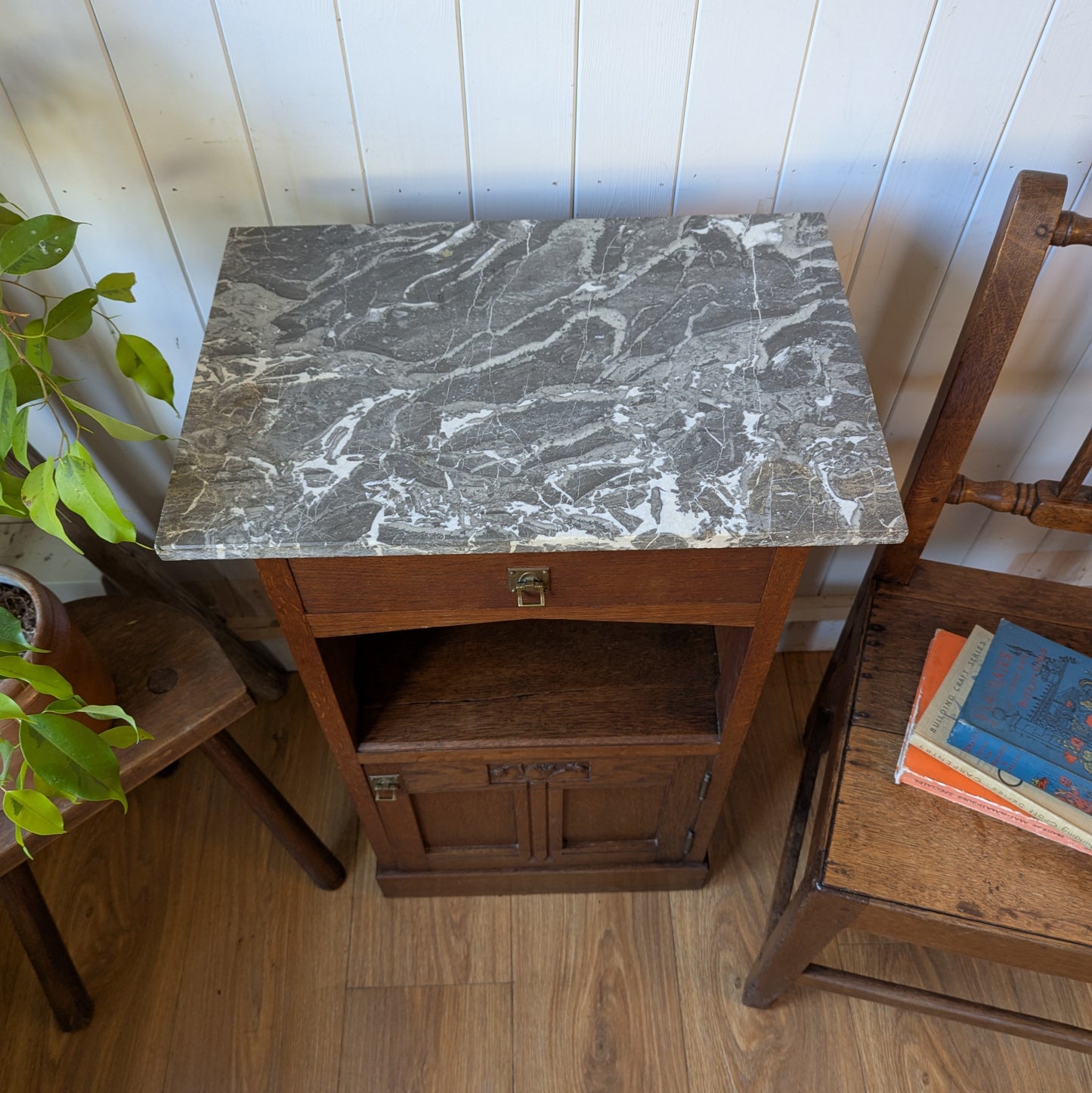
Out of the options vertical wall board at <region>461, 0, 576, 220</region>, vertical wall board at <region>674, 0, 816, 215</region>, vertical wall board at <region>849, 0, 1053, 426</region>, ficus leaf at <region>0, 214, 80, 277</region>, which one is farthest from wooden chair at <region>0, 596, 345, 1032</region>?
vertical wall board at <region>849, 0, 1053, 426</region>

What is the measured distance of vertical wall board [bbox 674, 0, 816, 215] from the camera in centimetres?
83

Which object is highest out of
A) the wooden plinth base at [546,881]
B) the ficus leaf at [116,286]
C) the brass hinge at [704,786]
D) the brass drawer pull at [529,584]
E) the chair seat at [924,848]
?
the ficus leaf at [116,286]

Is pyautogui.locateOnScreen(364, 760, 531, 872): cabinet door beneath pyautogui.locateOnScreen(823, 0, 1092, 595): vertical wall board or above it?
beneath

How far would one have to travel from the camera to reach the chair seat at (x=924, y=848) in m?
0.85

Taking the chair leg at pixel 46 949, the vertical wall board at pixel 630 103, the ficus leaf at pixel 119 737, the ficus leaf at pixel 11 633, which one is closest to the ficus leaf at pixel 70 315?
the ficus leaf at pixel 11 633

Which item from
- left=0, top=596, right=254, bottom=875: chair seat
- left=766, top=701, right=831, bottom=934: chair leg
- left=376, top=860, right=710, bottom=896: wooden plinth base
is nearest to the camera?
left=0, top=596, right=254, bottom=875: chair seat

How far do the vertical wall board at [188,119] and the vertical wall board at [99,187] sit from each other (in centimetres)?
2

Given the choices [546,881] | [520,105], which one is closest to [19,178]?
[520,105]

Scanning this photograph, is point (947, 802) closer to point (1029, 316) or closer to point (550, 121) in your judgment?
point (1029, 316)

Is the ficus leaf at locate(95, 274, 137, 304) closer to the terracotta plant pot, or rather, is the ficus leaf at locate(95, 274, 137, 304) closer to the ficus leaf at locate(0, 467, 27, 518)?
the ficus leaf at locate(0, 467, 27, 518)

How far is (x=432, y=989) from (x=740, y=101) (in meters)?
1.18

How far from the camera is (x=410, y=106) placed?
88cm

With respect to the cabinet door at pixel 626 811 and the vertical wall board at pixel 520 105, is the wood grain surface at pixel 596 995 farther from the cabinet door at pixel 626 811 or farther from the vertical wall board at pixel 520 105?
the vertical wall board at pixel 520 105

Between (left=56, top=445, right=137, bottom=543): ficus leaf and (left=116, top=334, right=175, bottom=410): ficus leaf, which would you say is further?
(left=116, top=334, right=175, bottom=410): ficus leaf
